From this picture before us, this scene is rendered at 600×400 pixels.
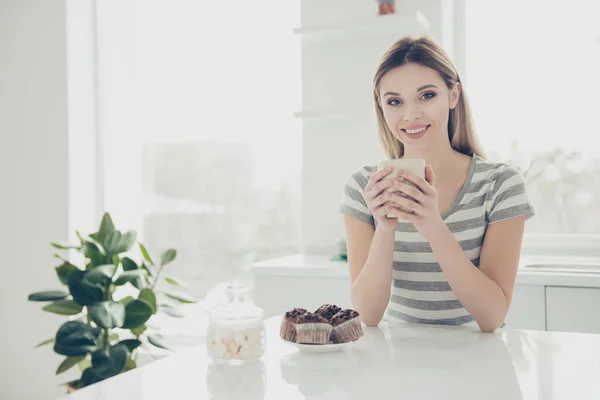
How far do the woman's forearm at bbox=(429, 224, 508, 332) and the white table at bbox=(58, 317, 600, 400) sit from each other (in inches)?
6.9

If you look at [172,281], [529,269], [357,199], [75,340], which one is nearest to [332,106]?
[172,281]

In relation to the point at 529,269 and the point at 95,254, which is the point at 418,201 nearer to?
the point at 529,269

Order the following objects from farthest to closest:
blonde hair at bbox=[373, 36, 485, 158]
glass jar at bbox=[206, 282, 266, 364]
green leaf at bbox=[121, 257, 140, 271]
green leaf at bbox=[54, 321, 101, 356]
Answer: green leaf at bbox=[121, 257, 140, 271] < green leaf at bbox=[54, 321, 101, 356] < blonde hair at bbox=[373, 36, 485, 158] < glass jar at bbox=[206, 282, 266, 364]

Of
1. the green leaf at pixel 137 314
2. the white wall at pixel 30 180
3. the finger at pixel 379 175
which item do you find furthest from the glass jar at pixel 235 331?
the white wall at pixel 30 180

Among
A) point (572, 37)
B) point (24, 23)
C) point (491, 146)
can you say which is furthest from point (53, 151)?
point (572, 37)

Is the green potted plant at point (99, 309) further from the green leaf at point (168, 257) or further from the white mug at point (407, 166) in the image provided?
the white mug at point (407, 166)

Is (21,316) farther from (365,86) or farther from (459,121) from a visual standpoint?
(459,121)

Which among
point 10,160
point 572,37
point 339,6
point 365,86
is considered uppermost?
point 339,6

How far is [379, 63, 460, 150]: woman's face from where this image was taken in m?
1.60

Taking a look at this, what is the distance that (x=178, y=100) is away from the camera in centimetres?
362

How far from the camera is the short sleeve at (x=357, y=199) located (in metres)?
1.66

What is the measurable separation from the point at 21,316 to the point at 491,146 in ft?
8.43

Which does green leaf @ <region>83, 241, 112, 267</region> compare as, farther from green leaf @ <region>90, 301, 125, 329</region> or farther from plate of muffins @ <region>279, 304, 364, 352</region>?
plate of muffins @ <region>279, 304, 364, 352</region>

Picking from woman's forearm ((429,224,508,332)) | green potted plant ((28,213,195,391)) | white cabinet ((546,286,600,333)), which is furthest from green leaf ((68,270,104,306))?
white cabinet ((546,286,600,333))
